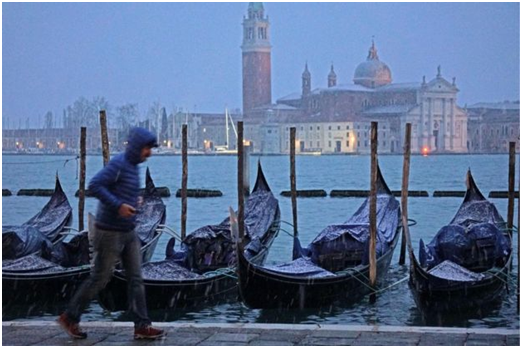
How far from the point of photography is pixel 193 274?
5348 millimetres

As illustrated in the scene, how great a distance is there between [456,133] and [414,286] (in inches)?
2614

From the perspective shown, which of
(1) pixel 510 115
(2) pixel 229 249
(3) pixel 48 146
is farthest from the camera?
(3) pixel 48 146

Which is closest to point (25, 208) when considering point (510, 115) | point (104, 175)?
point (104, 175)

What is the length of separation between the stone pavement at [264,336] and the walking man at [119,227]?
0.24 feet

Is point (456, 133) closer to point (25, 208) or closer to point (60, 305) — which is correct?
point (25, 208)

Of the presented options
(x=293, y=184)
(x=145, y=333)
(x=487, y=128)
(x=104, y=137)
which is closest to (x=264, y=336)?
(x=145, y=333)

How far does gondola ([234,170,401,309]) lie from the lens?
16.0 ft

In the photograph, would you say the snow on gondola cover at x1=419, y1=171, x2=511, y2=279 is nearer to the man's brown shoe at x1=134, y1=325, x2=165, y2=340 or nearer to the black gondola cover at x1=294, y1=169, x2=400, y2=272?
the black gondola cover at x1=294, y1=169, x2=400, y2=272

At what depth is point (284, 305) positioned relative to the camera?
5.09m

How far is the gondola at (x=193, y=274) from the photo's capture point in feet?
16.0

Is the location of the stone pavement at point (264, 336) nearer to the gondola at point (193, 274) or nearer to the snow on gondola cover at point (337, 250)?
the gondola at point (193, 274)

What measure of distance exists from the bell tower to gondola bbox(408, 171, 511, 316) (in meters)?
73.5

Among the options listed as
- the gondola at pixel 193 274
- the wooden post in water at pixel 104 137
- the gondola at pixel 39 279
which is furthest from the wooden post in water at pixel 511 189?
the wooden post in water at pixel 104 137

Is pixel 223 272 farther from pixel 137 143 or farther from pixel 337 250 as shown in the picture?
pixel 137 143
